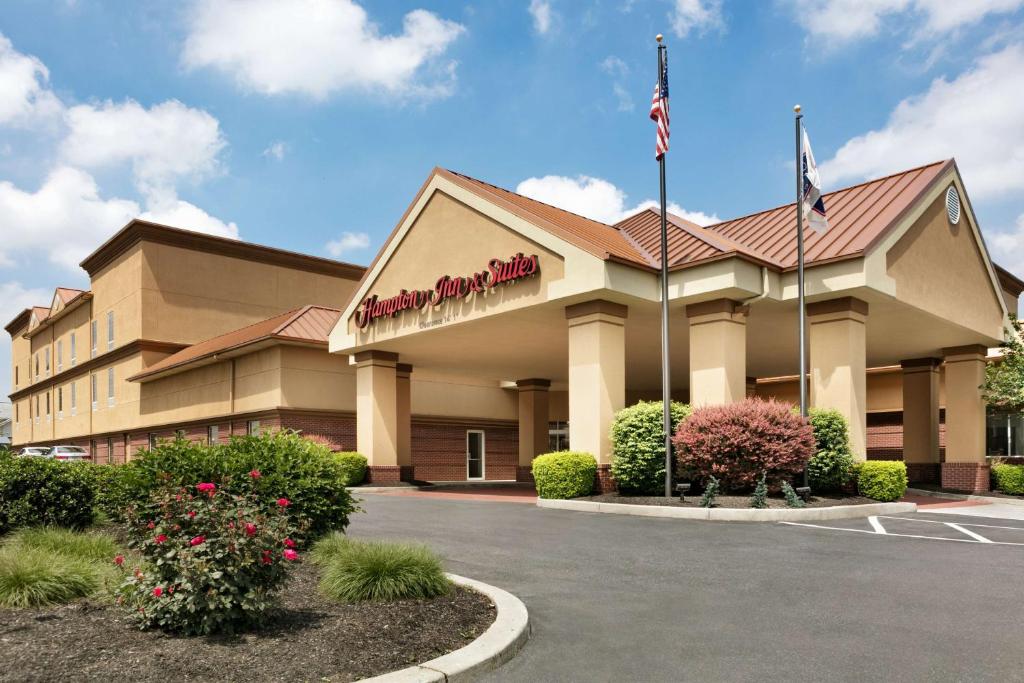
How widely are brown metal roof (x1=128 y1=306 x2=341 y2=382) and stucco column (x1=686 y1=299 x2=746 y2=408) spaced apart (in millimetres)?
14152

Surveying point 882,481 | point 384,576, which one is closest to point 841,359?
point 882,481

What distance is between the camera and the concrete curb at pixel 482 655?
5.54 meters

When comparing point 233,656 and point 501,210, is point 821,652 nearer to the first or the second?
point 233,656

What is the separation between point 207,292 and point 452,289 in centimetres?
2462

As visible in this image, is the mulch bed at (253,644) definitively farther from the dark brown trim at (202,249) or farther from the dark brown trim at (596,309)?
the dark brown trim at (202,249)

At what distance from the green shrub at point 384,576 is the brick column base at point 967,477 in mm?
23670

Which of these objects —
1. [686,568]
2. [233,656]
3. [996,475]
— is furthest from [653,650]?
[996,475]

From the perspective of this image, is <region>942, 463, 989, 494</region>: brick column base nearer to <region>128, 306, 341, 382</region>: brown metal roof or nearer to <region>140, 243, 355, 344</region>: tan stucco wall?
<region>128, 306, 341, 382</region>: brown metal roof

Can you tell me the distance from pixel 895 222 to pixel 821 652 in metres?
16.4

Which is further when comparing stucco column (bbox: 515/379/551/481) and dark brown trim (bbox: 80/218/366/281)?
dark brown trim (bbox: 80/218/366/281)

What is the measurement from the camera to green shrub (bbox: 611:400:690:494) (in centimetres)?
1819

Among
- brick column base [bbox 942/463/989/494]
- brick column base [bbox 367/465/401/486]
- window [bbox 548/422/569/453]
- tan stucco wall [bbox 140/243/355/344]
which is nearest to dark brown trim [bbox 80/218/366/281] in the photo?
tan stucco wall [bbox 140/243/355/344]

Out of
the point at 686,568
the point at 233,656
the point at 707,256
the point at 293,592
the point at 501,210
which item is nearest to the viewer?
the point at 233,656

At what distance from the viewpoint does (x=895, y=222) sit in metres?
20.3
